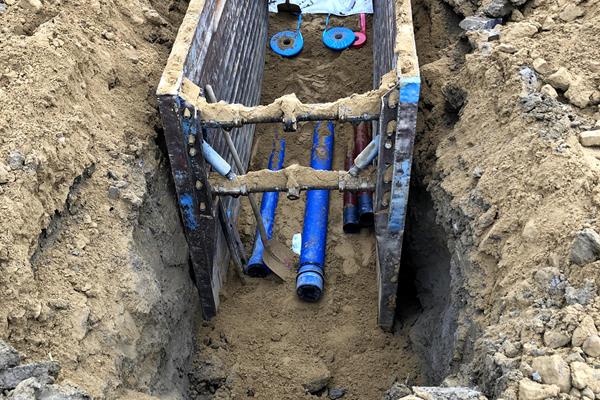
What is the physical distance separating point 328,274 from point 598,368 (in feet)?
8.79

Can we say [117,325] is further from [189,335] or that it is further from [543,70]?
[543,70]

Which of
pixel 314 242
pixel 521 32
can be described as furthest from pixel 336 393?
pixel 521 32

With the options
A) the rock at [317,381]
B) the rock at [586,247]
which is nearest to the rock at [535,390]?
the rock at [586,247]

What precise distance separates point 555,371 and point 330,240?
9.37ft

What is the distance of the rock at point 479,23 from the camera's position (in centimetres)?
438

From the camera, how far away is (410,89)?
3.26 m

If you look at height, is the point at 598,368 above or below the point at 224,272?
below

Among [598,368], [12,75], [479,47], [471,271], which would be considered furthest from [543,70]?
[12,75]

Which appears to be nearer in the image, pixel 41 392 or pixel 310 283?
pixel 41 392

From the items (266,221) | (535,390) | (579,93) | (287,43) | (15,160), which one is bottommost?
(535,390)

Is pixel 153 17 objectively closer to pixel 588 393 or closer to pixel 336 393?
pixel 336 393

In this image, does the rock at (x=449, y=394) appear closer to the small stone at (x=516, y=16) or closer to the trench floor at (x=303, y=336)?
the trench floor at (x=303, y=336)

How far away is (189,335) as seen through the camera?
14.0 ft

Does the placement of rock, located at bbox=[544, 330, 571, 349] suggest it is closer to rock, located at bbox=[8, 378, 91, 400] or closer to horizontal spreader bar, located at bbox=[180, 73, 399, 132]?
horizontal spreader bar, located at bbox=[180, 73, 399, 132]
